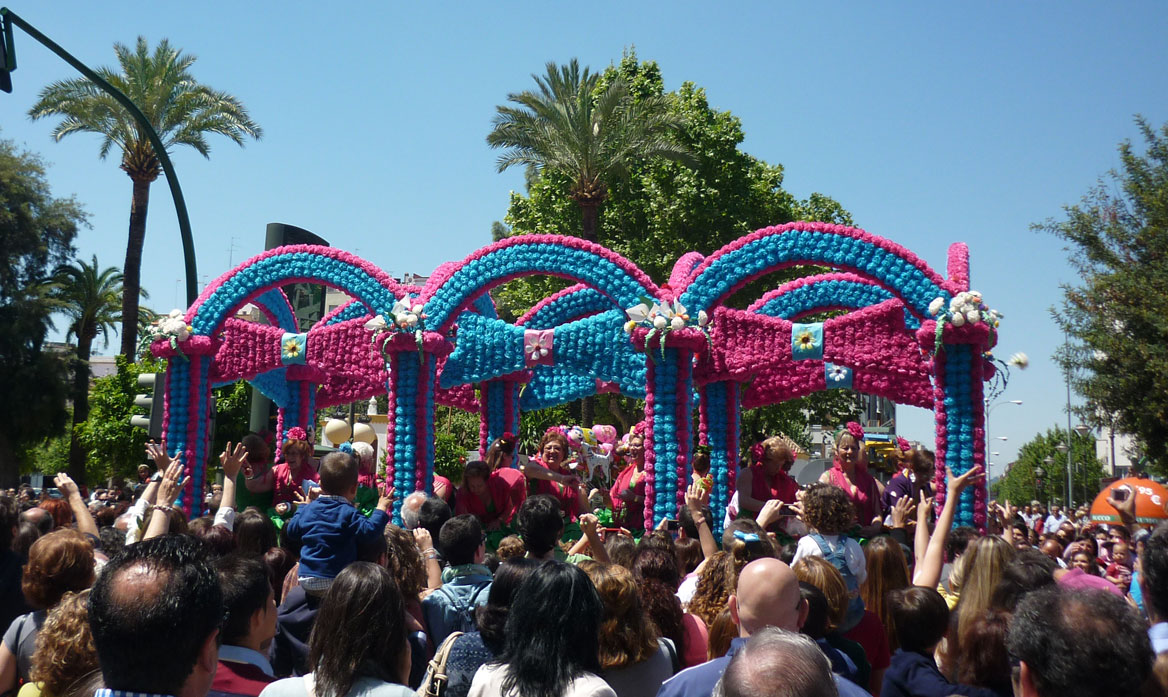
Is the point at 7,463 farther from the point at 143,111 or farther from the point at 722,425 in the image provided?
the point at 722,425

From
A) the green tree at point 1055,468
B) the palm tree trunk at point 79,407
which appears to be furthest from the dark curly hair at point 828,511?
the green tree at point 1055,468

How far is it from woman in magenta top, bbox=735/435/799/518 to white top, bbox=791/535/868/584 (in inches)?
167

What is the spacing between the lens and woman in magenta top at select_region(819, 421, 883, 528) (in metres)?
9.42

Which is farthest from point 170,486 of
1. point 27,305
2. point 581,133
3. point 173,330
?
point 27,305

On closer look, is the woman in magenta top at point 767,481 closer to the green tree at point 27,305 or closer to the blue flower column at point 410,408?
the blue flower column at point 410,408

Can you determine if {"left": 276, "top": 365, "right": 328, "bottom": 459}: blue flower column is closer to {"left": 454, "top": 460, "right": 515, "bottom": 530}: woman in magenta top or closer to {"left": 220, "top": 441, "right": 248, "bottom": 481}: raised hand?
{"left": 454, "top": 460, "right": 515, "bottom": 530}: woman in magenta top

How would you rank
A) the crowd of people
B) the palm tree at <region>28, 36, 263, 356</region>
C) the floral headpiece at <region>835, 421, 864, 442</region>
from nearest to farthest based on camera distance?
the crowd of people < the floral headpiece at <region>835, 421, 864, 442</region> < the palm tree at <region>28, 36, 263, 356</region>

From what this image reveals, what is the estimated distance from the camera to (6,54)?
9797mm

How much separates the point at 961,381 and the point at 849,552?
569cm

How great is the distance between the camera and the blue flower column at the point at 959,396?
10.0 meters

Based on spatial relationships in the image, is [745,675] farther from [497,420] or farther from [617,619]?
[497,420]

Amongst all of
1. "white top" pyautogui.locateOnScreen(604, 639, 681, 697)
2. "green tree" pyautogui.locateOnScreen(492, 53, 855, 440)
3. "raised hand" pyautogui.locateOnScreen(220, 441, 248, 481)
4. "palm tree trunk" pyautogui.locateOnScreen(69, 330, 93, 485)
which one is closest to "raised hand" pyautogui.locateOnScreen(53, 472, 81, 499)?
"raised hand" pyautogui.locateOnScreen(220, 441, 248, 481)

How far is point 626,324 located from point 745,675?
8871mm

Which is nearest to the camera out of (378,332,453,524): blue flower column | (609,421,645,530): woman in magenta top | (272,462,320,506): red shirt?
(272,462,320,506): red shirt
